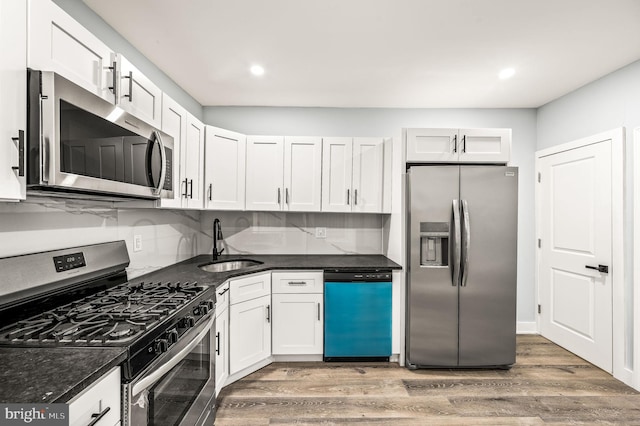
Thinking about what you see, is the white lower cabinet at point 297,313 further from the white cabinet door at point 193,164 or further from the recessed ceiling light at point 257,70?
the recessed ceiling light at point 257,70

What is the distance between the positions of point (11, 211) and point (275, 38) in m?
1.82

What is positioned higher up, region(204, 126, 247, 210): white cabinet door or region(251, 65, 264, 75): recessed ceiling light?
region(251, 65, 264, 75): recessed ceiling light

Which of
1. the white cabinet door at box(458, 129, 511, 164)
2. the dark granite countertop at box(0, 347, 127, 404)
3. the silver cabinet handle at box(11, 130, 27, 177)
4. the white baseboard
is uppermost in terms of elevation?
the white cabinet door at box(458, 129, 511, 164)

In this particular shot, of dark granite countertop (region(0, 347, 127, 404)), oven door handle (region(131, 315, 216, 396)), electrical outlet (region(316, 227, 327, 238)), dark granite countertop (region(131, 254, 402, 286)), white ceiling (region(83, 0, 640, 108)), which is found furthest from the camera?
electrical outlet (region(316, 227, 327, 238))

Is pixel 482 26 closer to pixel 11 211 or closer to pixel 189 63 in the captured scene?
pixel 189 63

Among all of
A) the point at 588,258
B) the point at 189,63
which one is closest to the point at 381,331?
the point at 588,258

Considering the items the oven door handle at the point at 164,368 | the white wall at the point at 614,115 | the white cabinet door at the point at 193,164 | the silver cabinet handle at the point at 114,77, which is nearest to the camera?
the oven door handle at the point at 164,368

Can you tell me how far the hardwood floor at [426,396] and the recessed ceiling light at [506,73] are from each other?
2.66 m

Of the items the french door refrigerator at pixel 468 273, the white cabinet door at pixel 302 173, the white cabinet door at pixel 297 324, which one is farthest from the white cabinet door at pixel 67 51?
the french door refrigerator at pixel 468 273

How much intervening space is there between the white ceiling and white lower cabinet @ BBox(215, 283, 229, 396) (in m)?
1.81

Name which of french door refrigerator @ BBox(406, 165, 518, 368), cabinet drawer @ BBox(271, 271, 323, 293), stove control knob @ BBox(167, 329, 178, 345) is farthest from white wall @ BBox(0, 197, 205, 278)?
french door refrigerator @ BBox(406, 165, 518, 368)

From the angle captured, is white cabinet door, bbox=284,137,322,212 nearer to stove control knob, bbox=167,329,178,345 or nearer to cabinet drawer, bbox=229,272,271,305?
cabinet drawer, bbox=229,272,271,305

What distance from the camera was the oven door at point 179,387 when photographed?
3.79 ft

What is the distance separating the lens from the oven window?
131 centimetres
